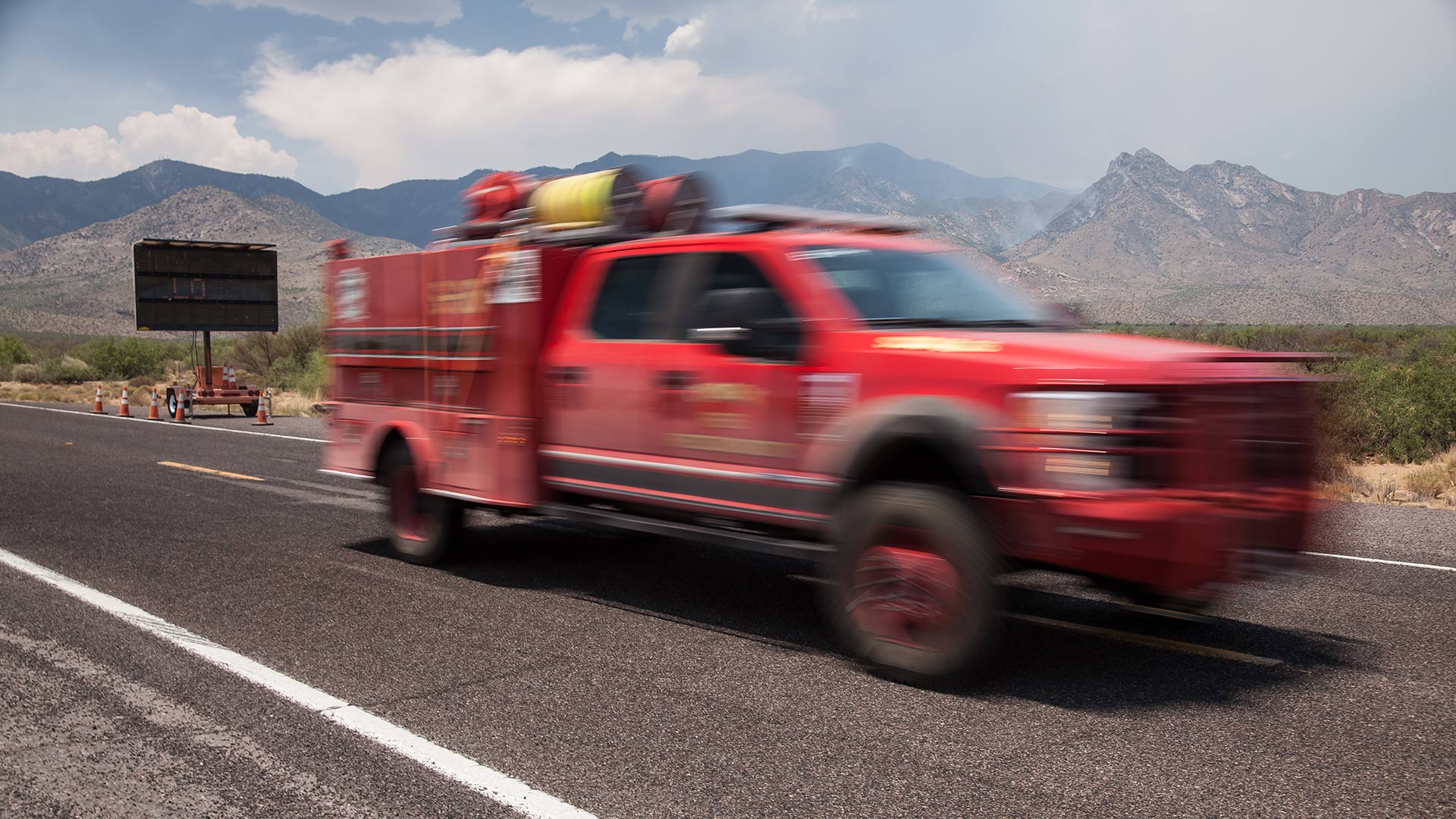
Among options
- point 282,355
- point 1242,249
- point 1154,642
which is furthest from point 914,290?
point 1242,249

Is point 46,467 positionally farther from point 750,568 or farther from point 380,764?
point 380,764

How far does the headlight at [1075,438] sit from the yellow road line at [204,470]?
10.3m

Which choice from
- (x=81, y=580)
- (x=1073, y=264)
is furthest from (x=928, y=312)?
(x=1073, y=264)

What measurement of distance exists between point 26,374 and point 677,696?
5178 cm

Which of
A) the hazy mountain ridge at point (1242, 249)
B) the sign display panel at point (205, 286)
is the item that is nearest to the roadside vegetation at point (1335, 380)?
the sign display panel at point (205, 286)

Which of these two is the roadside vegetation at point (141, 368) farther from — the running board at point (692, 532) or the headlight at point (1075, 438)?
the headlight at point (1075, 438)

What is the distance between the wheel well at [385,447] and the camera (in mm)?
8133

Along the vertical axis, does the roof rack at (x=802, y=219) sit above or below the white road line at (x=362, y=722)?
above

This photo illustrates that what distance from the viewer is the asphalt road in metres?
3.84

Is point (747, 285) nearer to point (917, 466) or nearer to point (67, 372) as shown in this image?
point (917, 466)

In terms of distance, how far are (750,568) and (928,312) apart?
279cm

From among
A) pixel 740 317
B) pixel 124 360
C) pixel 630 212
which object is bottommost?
pixel 740 317

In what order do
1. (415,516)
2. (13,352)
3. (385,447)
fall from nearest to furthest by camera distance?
(415,516), (385,447), (13,352)

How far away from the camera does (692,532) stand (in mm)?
6023
